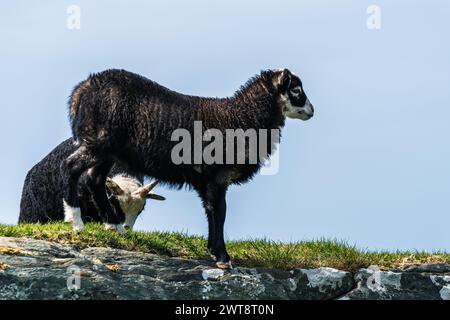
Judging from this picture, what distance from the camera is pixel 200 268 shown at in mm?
14102

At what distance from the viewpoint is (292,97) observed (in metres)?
15.6

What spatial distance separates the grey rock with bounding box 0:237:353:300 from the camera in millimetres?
12758

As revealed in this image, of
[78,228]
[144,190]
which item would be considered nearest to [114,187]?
[144,190]

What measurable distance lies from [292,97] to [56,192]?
245 inches

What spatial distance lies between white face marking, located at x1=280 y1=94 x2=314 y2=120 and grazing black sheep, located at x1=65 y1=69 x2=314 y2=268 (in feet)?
0.05

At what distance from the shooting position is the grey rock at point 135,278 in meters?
12.8

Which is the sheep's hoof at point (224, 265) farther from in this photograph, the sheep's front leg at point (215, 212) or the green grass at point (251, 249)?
the green grass at point (251, 249)

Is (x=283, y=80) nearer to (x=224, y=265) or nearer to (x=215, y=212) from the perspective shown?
(x=215, y=212)

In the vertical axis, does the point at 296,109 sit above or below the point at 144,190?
above

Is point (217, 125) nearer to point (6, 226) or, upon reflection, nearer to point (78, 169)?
point (78, 169)

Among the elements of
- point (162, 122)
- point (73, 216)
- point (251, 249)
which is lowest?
point (251, 249)

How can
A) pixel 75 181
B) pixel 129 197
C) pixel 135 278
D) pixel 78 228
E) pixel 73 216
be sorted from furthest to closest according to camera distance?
pixel 129 197, pixel 75 181, pixel 73 216, pixel 78 228, pixel 135 278

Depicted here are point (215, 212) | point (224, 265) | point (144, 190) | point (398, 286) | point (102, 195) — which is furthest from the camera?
point (144, 190)

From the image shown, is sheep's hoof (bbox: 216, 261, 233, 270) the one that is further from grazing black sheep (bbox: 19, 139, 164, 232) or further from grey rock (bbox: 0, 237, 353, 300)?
grazing black sheep (bbox: 19, 139, 164, 232)
